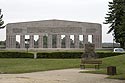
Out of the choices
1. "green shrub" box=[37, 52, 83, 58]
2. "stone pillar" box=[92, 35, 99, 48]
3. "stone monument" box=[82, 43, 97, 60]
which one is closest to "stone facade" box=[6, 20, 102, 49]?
"stone pillar" box=[92, 35, 99, 48]

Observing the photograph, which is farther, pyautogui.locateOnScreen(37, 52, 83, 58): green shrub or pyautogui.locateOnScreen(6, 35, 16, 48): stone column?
pyautogui.locateOnScreen(6, 35, 16, 48): stone column

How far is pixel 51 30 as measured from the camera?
77.5 meters

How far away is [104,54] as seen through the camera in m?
50.5

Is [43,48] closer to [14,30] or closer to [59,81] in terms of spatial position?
[14,30]

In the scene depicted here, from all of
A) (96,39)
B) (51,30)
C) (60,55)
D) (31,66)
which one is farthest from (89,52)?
(96,39)

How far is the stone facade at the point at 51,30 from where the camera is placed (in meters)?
77.5

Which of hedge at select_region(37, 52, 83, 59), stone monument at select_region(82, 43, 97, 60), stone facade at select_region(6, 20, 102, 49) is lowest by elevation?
hedge at select_region(37, 52, 83, 59)

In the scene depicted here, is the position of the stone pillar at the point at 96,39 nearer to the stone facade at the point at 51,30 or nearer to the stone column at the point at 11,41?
the stone facade at the point at 51,30

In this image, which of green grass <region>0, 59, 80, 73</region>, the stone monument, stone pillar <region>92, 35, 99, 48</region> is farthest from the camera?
stone pillar <region>92, 35, 99, 48</region>

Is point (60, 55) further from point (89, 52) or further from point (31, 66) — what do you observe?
point (31, 66)

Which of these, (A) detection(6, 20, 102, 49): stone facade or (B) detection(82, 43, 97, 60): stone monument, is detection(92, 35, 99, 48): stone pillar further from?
(B) detection(82, 43, 97, 60): stone monument

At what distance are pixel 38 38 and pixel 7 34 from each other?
23.1ft

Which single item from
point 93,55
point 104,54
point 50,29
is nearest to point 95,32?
point 50,29

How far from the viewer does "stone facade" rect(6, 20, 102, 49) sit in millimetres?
77500
